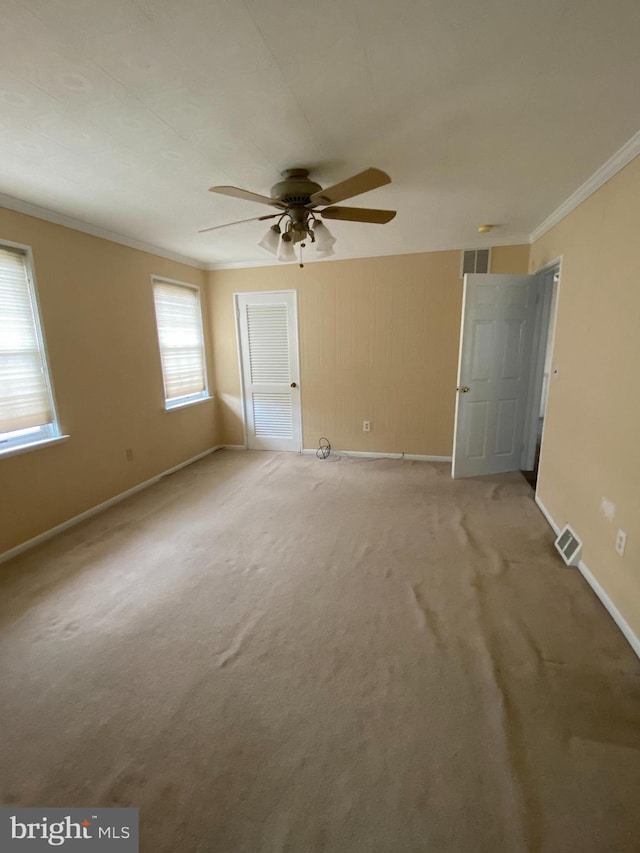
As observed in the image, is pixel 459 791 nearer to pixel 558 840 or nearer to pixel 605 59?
pixel 558 840

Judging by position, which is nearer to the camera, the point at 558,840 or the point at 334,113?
the point at 558,840

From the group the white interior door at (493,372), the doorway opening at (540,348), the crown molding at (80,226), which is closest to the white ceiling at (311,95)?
the crown molding at (80,226)

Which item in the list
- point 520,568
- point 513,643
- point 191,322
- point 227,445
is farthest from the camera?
point 227,445

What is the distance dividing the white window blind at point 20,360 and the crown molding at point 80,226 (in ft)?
0.95

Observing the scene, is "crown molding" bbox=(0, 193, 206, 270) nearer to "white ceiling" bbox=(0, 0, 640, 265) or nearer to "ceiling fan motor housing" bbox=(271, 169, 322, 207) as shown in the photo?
"white ceiling" bbox=(0, 0, 640, 265)

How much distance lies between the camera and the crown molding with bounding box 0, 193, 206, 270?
99.4 inches

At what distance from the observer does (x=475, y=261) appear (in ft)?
13.0

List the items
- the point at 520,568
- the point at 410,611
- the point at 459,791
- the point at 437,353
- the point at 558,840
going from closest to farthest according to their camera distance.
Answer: the point at 558,840 < the point at 459,791 < the point at 410,611 < the point at 520,568 < the point at 437,353

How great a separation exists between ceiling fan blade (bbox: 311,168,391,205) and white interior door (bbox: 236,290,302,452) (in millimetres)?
2646

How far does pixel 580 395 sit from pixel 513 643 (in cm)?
162

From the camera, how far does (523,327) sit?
3672 mm

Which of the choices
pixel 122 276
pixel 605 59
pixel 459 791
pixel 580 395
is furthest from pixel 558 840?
pixel 122 276

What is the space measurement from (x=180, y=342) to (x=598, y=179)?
13.1ft

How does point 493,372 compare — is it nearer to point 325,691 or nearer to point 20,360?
point 325,691
